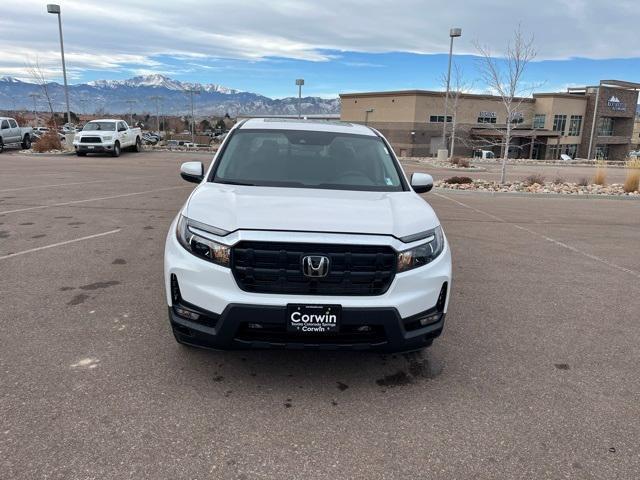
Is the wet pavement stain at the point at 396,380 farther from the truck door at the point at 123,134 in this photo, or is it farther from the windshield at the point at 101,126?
the truck door at the point at 123,134

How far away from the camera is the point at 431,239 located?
3.53 m

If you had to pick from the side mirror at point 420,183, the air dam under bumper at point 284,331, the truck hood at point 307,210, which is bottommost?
the air dam under bumper at point 284,331

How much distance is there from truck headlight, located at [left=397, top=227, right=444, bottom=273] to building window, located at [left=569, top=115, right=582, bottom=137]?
82631 millimetres

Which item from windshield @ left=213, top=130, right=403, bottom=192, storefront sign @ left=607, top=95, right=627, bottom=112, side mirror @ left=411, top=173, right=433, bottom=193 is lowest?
side mirror @ left=411, top=173, right=433, bottom=193

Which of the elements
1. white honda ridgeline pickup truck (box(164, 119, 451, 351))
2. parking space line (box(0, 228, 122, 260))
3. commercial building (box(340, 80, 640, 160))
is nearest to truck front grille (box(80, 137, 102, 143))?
parking space line (box(0, 228, 122, 260))

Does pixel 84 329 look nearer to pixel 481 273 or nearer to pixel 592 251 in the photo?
pixel 481 273

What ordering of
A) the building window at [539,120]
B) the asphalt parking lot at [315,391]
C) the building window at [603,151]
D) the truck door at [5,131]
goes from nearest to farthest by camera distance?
the asphalt parking lot at [315,391]
the truck door at [5,131]
the building window at [539,120]
the building window at [603,151]

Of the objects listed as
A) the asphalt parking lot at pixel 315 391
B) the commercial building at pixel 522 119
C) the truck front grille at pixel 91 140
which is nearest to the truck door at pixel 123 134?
the truck front grille at pixel 91 140

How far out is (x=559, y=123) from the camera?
7419 centimetres

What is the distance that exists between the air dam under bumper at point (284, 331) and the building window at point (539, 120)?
79.3 m

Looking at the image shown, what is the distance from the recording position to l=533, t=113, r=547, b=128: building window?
73750mm

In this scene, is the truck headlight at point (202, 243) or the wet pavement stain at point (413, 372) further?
the wet pavement stain at point (413, 372)

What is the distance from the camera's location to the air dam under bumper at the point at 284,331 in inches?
122

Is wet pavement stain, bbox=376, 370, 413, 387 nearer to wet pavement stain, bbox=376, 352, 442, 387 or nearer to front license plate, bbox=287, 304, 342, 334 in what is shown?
wet pavement stain, bbox=376, 352, 442, 387
